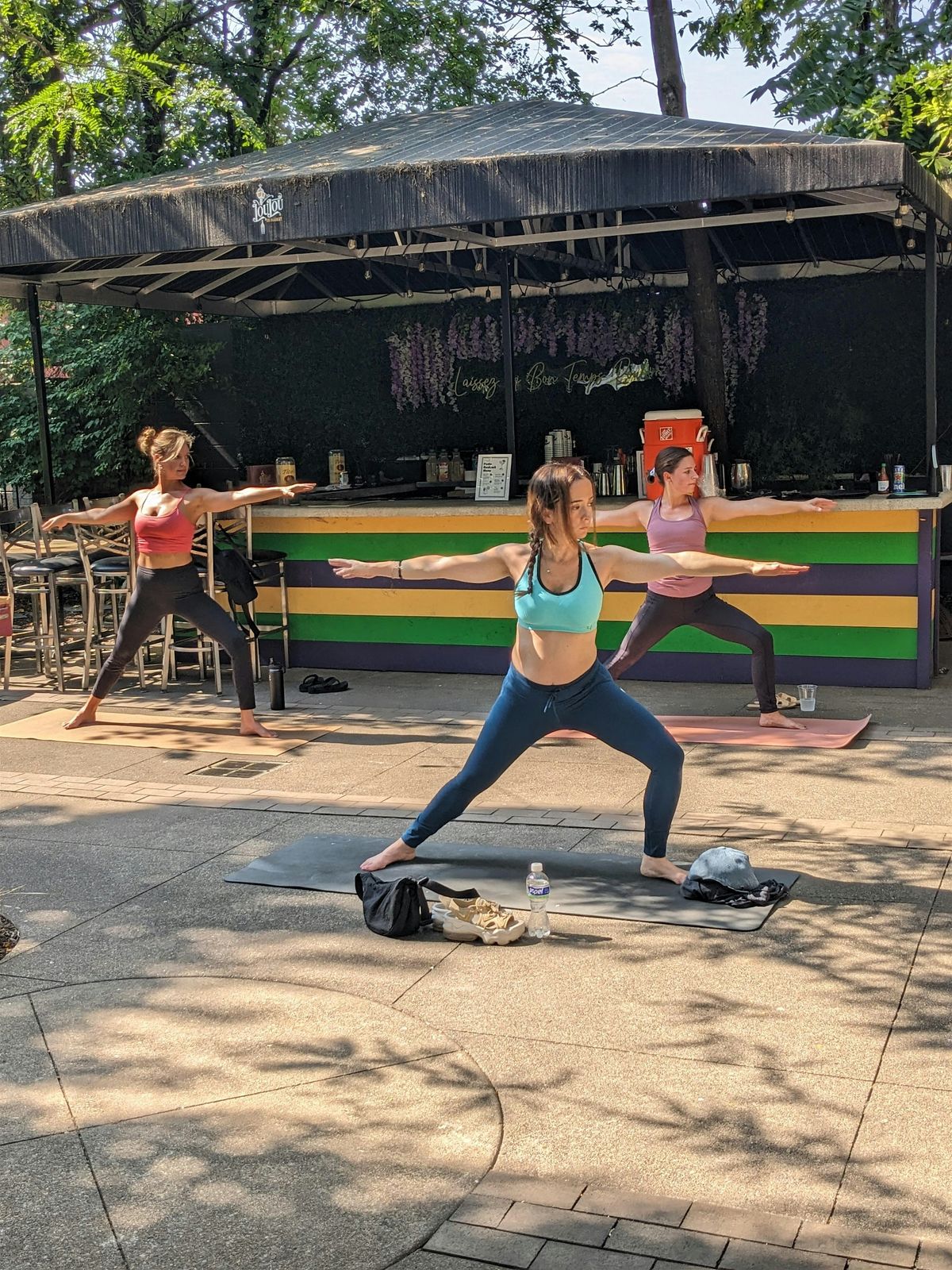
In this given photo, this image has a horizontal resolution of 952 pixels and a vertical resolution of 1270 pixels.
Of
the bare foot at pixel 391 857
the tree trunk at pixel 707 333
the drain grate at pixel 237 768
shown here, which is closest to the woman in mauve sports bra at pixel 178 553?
the drain grate at pixel 237 768

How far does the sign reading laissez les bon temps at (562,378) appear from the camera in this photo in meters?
15.1

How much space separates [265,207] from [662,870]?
618cm

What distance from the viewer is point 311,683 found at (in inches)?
436

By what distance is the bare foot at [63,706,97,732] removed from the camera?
10.1m

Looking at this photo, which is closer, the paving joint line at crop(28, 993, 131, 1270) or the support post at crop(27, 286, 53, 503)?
the paving joint line at crop(28, 993, 131, 1270)

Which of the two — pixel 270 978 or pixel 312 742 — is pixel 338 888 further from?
pixel 312 742

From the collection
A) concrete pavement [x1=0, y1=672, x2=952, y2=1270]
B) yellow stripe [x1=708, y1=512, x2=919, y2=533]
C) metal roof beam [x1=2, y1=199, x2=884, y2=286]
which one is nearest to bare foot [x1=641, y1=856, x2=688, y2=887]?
concrete pavement [x1=0, y1=672, x2=952, y2=1270]

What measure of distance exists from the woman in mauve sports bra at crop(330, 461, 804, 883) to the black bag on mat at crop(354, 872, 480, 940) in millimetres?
485

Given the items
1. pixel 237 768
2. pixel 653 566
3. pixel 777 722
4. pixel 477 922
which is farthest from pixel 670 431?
pixel 477 922

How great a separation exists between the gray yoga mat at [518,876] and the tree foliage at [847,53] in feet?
27.4

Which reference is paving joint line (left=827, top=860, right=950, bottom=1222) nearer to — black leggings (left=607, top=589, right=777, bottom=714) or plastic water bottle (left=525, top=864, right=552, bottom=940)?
plastic water bottle (left=525, top=864, right=552, bottom=940)

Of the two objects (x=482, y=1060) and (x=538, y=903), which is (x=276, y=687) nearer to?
(x=538, y=903)

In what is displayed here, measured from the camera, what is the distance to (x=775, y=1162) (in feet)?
12.9

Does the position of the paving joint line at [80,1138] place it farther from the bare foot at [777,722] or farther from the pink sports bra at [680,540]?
the bare foot at [777,722]
